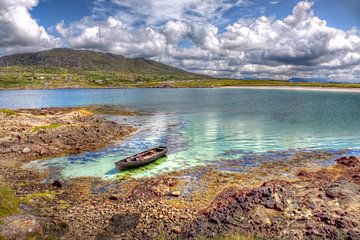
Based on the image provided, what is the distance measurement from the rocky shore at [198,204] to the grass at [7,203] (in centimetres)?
30

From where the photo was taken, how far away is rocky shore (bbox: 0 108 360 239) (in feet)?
55.6

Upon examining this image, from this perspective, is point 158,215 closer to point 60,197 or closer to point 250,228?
point 250,228

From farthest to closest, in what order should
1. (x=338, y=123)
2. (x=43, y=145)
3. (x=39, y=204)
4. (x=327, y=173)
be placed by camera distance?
(x=338, y=123) → (x=43, y=145) → (x=327, y=173) → (x=39, y=204)

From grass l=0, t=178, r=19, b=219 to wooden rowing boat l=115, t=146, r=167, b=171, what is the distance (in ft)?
35.3

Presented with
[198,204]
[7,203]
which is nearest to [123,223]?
[198,204]

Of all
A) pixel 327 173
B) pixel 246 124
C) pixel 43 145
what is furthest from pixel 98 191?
pixel 246 124

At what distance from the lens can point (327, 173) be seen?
27797mm

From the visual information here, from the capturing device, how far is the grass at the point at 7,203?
1804 cm

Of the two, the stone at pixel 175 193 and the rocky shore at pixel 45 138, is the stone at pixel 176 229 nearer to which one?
the stone at pixel 175 193

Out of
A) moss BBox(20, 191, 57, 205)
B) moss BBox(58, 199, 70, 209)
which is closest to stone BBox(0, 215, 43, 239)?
moss BBox(58, 199, 70, 209)

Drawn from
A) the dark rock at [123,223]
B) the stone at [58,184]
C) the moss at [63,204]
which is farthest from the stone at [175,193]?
the stone at [58,184]

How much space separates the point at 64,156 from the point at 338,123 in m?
56.1

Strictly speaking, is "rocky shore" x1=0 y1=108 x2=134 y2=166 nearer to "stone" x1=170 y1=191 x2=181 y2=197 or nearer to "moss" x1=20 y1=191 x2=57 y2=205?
"moss" x1=20 y1=191 x2=57 y2=205

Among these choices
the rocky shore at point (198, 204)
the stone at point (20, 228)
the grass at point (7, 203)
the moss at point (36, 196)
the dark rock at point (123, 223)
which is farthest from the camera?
the moss at point (36, 196)
